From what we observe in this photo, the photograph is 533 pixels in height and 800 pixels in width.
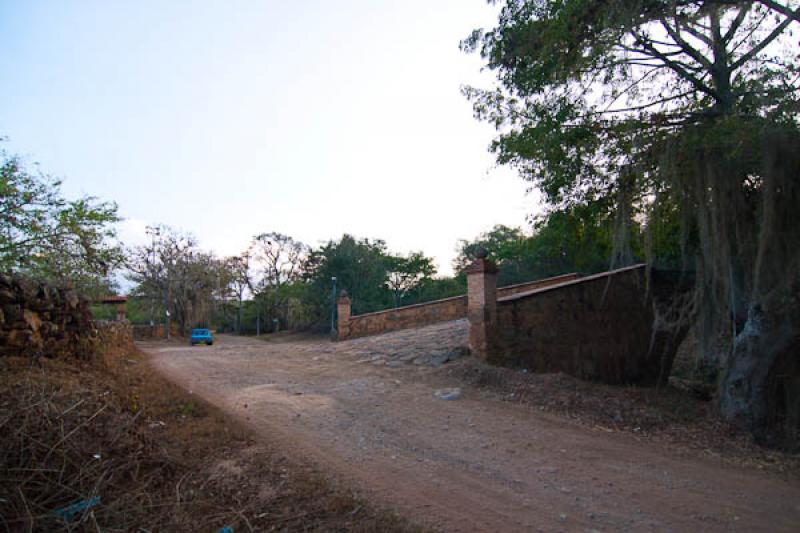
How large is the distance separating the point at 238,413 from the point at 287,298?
3517 centimetres

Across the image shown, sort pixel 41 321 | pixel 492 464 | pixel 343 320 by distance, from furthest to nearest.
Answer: pixel 343 320
pixel 41 321
pixel 492 464

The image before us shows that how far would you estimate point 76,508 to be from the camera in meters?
2.93

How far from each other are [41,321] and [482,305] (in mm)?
6757

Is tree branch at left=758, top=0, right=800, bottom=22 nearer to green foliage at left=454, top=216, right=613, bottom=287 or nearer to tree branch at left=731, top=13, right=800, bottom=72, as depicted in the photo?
tree branch at left=731, top=13, right=800, bottom=72

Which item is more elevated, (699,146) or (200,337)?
(699,146)

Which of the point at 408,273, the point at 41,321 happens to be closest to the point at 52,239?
the point at 41,321

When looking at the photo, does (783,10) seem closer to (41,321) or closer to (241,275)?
(41,321)

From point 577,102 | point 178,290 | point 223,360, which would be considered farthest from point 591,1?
point 178,290

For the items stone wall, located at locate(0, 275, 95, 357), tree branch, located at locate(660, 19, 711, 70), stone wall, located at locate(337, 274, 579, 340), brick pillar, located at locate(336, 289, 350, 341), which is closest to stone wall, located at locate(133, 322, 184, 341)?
brick pillar, located at locate(336, 289, 350, 341)

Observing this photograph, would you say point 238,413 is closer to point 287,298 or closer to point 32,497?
point 32,497

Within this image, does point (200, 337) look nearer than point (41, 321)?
No

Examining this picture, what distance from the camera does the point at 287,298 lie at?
4038 centimetres

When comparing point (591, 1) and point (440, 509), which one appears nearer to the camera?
point (440, 509)

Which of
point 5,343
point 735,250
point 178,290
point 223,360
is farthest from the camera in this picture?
point 178,290
